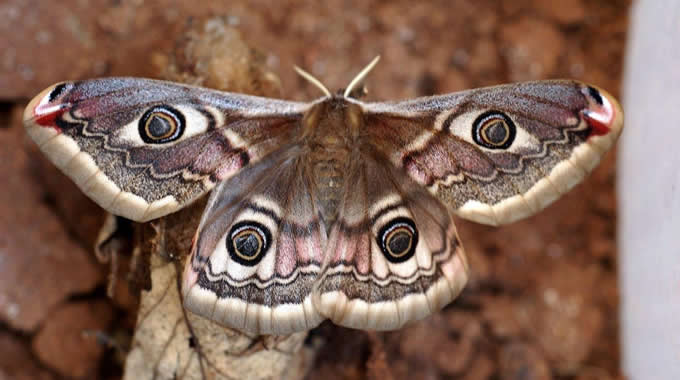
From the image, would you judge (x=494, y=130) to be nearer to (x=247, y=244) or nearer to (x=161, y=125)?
(x=247, y=244)

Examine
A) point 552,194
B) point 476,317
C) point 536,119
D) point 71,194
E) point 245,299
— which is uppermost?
point 536,119

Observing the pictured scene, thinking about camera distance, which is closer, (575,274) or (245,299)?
(245,299)

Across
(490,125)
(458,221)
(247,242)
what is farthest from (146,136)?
(458,221)

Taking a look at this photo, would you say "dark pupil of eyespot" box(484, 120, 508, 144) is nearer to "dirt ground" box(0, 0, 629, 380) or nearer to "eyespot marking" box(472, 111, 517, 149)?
"eyespot marking" box(472, 111, 517, 149)

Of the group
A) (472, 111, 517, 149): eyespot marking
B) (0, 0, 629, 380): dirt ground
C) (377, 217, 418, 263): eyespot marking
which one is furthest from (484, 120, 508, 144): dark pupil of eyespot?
(0, 0, 629, 380): dirt ground

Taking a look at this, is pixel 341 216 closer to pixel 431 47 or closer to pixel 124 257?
pixel 124 257

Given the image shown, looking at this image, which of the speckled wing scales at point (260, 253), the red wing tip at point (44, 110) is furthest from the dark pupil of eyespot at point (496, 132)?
the red wing tip at point (44, 110)

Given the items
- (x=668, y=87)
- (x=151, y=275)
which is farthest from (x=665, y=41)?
(x=151, y=275)
